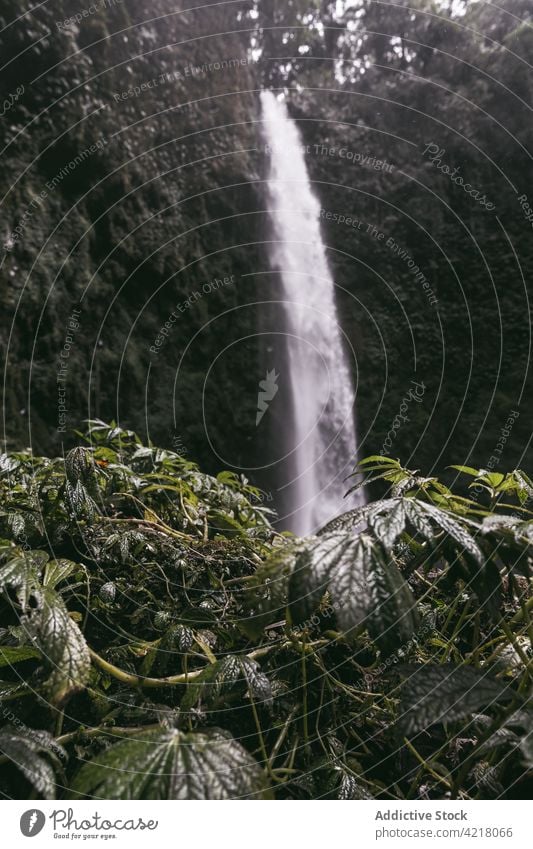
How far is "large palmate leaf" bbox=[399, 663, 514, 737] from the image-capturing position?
11.1 inches

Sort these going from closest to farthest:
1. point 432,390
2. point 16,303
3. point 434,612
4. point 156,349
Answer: point 434,612 → point 16,303 → point 156,349 → point 432,390

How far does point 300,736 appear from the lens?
37 cm

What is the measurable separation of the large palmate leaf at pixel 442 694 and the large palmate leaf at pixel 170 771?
4.0 inches

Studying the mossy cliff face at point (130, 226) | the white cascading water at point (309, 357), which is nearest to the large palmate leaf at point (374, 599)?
the mossy cliff face at point (130, 226)

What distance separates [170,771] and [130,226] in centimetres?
303

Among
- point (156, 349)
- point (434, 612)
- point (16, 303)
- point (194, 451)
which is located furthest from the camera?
point (194, 451)

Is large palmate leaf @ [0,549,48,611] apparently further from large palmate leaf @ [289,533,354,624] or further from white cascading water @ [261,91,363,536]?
white cascading water @ [261,91,363,536]

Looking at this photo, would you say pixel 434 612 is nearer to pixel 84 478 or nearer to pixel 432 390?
pixel 84 478

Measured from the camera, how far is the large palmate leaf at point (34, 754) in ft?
0.93

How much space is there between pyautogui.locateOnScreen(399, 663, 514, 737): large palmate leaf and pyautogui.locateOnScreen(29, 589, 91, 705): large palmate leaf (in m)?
0.21

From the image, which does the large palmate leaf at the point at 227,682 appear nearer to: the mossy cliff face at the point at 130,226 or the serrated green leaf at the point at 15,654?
the serrated green leaf at the point at 15,654
